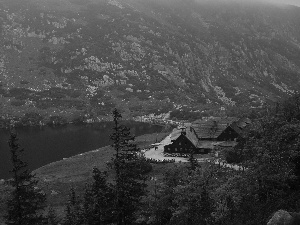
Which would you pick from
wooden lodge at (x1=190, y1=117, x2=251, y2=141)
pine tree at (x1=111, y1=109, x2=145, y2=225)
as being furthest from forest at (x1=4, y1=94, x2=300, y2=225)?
wooden lodge at (x1=190, y1=117, x2=251, y2=141)

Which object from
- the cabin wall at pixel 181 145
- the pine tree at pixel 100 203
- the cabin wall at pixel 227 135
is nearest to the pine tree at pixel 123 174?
the pine tree at pixel 100 203

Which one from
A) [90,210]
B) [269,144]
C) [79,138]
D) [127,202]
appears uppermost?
[269,144]

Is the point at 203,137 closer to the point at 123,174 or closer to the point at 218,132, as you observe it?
the point at 218,132

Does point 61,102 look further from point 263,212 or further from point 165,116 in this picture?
point 263,212

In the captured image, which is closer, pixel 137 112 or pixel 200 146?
pixel 200 146

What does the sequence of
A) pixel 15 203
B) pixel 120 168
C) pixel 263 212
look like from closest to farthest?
1. pixel 263 212
2. pixel 15 203
3. pixel 120 168

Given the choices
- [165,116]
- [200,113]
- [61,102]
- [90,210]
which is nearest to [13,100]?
[61,102]

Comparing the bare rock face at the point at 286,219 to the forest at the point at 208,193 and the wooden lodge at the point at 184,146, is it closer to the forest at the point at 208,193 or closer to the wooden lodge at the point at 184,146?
the forest at the point at 208,193
